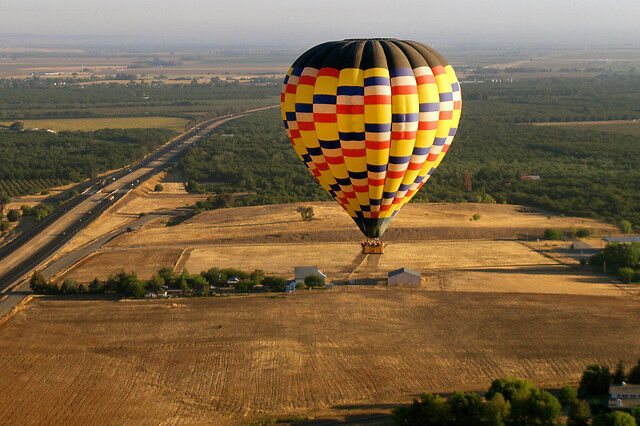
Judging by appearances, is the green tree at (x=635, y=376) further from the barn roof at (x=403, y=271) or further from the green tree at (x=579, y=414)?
the barn roof at (x=403, y=271)

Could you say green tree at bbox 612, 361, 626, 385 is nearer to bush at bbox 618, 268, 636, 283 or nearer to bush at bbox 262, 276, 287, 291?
bush at bbox 618, 268, 636, 283

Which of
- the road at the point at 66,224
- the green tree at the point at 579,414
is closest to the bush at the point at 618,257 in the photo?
the green tree at the point at 579,414

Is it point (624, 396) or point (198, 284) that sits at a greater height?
point (624, 396)

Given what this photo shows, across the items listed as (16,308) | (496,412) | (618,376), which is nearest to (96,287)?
(16,308)

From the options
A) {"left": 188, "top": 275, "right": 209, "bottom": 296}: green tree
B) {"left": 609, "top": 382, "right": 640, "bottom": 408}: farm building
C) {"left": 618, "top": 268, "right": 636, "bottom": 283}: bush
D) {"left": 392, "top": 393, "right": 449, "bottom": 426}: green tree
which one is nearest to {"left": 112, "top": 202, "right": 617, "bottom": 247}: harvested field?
{"left": 188, "top": 275, "right": 209, "bottom": 296}: green tree

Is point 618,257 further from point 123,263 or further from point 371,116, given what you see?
point 123,263

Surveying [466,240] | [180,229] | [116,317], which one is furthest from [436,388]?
[180,229]
